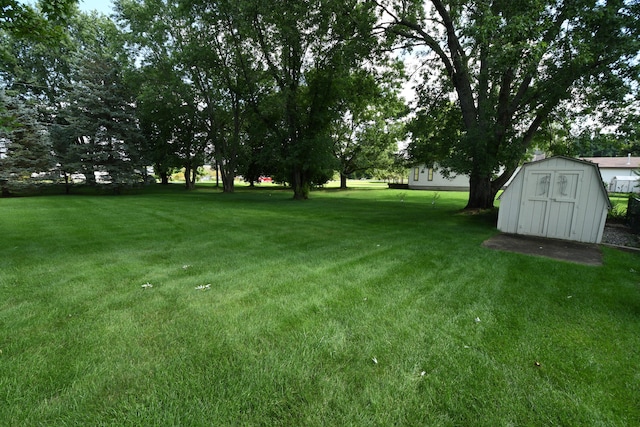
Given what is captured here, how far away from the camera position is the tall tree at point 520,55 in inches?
243

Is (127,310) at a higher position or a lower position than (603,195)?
lower

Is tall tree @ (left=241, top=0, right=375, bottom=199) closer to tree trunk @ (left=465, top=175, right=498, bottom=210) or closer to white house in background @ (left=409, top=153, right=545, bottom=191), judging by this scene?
tree trunk @ (left=465, top=175, right=498, bottom=210)

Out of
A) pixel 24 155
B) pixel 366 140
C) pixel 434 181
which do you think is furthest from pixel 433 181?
pixel 24 155

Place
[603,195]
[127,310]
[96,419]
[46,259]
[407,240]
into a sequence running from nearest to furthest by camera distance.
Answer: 1. [96,419]
2. [127,310]
3. [46,259]
4. [603,195]
5. [407,240]

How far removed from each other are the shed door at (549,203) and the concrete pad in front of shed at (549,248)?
26cm

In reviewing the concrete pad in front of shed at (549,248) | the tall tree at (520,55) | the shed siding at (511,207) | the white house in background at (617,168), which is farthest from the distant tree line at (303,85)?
the white house in background at (617,168)

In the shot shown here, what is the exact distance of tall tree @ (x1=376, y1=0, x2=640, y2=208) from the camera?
616cm

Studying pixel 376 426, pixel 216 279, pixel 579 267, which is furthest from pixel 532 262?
pixel 216 279

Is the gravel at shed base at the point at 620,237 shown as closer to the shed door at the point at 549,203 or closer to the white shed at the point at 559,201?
the white shed at the point at 559,201

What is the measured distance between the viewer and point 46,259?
4.66 metres

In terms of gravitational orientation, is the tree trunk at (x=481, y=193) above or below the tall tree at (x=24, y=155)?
below

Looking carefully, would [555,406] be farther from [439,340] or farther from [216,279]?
[216,279]

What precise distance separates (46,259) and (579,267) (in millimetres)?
8955

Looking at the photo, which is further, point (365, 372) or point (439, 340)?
point (439, 340)
